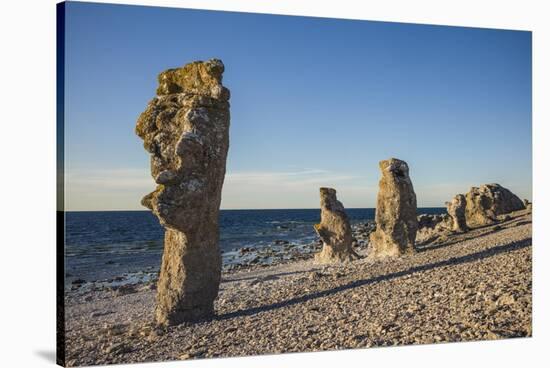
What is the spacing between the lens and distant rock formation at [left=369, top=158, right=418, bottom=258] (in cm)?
1838

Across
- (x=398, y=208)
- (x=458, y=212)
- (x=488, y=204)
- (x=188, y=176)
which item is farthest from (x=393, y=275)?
(x=488, y=204)

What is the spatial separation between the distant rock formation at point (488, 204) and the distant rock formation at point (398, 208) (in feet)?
31.2

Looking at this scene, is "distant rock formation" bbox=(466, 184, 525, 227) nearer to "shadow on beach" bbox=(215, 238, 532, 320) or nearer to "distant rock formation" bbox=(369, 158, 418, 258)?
"distant rock formation" bbox=(369, 158, 418, 258)

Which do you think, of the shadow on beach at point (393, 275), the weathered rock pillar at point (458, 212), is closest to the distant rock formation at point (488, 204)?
the weathered rock pillar at point (458, 212)

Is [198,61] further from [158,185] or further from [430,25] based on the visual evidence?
[430,25]

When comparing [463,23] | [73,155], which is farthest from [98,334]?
[463,23]

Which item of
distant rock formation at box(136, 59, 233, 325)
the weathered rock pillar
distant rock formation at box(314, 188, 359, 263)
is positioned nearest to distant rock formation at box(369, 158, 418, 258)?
distant rock formation at box(314, 188, 359, 263)

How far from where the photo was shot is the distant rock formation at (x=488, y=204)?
27.1 metres

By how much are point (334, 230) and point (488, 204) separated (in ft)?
34.2

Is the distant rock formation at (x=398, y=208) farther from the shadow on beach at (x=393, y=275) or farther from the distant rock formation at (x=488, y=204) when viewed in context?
the distant rock formation at (x=488, y=204)

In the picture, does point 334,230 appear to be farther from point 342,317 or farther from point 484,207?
point 484,207

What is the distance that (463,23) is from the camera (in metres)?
12.3

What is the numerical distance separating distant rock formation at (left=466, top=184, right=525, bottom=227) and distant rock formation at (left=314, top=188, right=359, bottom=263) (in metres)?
8.91

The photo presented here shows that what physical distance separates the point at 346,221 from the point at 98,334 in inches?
475
